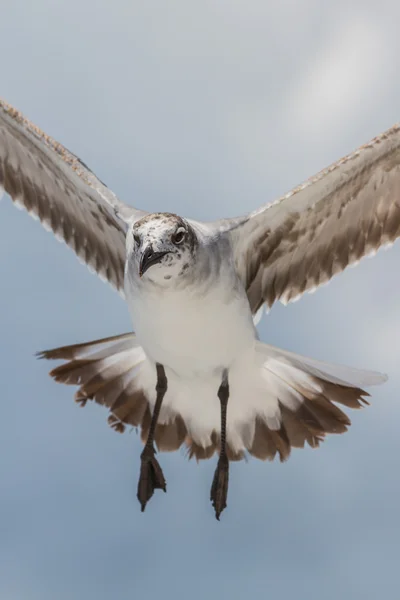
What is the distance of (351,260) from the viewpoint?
846 cm

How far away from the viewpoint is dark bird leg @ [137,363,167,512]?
8.05 metres

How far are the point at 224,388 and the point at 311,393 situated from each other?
737 millimetres

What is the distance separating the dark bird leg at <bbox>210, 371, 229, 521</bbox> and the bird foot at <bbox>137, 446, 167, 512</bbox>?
40 centimetres

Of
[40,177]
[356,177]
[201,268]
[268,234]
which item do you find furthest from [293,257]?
[40,177]

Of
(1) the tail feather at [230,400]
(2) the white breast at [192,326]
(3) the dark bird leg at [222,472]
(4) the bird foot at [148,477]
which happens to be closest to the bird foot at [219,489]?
(3) the dark bird leg at [222,472]

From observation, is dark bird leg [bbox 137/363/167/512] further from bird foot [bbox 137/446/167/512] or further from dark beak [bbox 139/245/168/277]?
dark beak [bbox 139/245/168/277]

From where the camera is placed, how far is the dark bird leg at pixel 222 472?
8078 millimetres

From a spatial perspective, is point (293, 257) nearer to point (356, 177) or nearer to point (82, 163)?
point (356, 177)

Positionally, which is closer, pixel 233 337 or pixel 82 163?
pixel 233 337

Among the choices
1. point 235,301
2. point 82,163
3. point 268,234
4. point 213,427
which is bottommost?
point 213,427

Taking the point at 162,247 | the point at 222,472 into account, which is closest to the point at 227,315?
the point at 162,247

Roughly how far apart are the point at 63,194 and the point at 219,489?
9.08 ft

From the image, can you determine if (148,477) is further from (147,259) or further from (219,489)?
(147,259)

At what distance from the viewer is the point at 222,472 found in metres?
8.25
